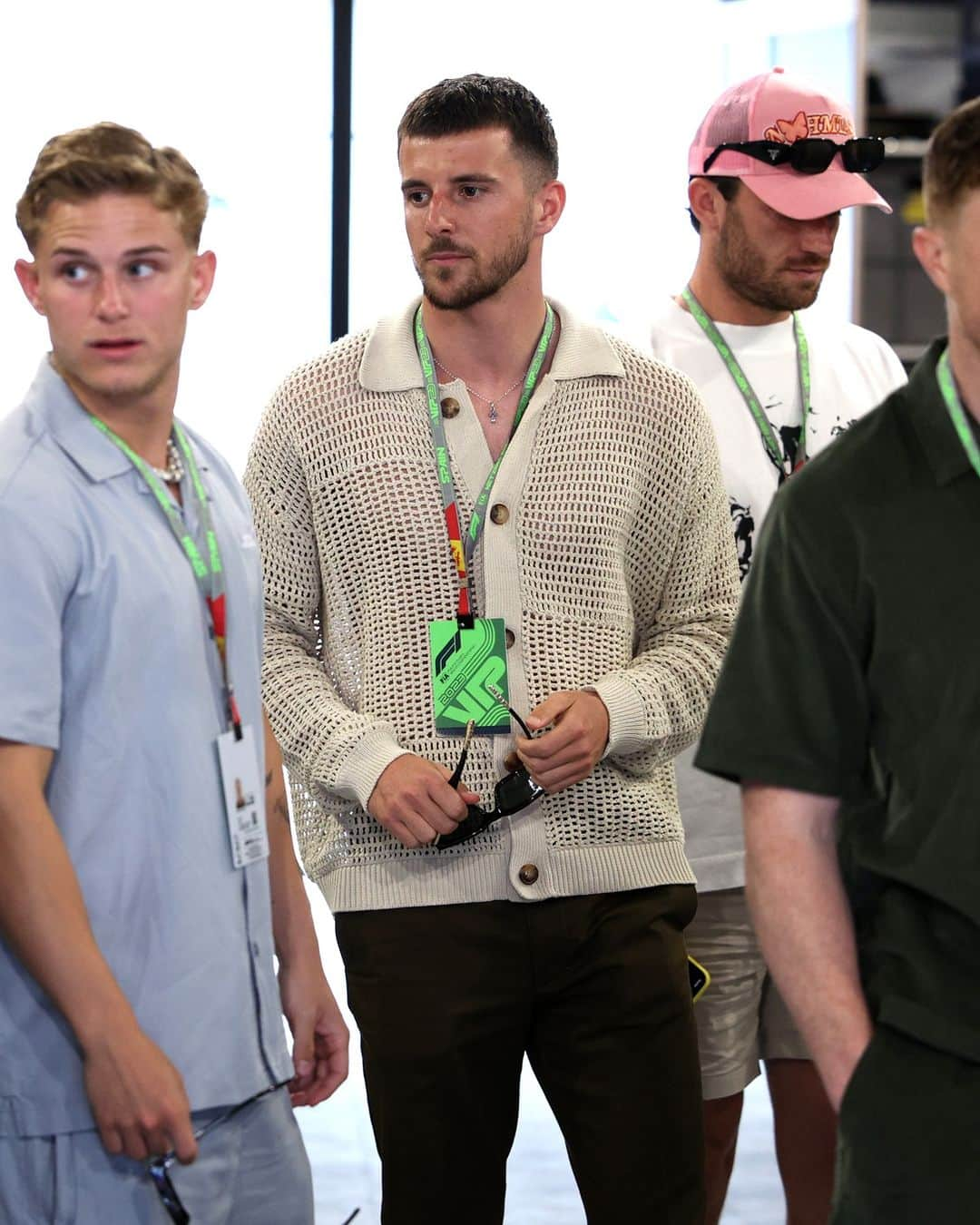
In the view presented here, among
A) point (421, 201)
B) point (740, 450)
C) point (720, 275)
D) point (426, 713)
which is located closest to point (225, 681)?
point (426, 713)

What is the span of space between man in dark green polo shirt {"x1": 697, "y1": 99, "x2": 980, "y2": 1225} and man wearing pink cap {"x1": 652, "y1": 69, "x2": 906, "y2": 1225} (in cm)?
116

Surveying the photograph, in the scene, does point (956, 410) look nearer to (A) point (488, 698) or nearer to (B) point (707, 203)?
(A) point (488, 698)

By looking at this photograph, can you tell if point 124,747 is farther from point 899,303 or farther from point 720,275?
point 899,303

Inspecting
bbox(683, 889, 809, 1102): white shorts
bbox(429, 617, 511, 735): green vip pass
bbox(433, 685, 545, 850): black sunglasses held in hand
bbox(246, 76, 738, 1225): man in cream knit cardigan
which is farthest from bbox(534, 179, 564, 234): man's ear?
bbox(683, 889, 809, 1102): white shorts

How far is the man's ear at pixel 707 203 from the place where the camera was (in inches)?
112

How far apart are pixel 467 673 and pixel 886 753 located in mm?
836

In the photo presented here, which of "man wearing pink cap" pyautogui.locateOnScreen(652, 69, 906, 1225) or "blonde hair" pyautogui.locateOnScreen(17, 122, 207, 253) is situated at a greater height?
"blonde hair" pyautogui.locateOnScreen(17, 122, 207, 253)

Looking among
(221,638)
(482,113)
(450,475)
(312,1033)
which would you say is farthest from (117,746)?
(482,113)

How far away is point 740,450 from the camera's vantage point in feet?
8.85

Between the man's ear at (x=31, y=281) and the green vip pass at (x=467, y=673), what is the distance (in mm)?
689

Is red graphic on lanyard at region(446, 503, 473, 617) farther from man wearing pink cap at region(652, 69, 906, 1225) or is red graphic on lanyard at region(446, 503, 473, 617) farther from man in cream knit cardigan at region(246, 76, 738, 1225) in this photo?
man wearing pink cap at region(652, 69, 906, 1225)

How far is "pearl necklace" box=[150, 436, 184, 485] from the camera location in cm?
174

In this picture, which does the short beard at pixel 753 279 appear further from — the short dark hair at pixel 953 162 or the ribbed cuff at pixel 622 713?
the short dark hair at pixel 953 162

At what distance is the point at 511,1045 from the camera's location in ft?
7.41
